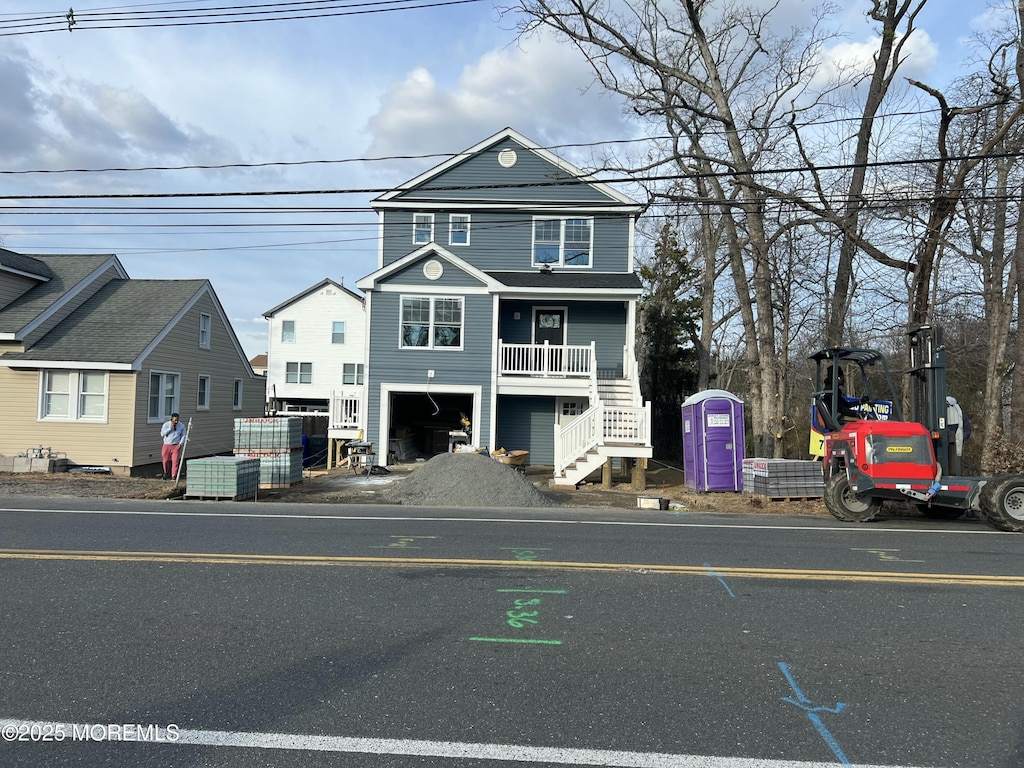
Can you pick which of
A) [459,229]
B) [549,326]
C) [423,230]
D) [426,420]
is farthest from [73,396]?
[549,326]

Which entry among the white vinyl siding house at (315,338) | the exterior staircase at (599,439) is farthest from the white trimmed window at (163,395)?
the white vinyl siding house at (315,338)

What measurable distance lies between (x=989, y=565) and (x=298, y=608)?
278 inches

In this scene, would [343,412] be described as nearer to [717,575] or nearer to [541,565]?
[541,565]

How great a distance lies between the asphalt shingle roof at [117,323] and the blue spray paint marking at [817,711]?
789 inches

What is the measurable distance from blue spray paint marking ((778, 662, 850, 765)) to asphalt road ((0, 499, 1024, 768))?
15 millimetres

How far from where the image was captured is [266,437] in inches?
611

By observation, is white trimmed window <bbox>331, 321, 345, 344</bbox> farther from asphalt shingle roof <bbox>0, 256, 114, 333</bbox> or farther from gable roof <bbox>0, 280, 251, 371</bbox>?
asphalt shingle roof <bbox>0, 256, 114, 333</bbox>

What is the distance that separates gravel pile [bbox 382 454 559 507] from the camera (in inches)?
516

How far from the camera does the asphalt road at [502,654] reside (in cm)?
348

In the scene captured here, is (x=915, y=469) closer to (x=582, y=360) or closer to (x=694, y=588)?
(x=694, y=588)

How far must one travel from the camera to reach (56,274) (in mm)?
22938

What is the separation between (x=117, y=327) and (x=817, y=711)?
2250 centimetres

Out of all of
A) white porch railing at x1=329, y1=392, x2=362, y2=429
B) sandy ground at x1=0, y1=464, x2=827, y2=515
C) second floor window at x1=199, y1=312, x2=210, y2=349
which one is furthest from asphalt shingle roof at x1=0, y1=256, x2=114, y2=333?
white porch railing at x1=329, y1=392, x2=362, y2=429

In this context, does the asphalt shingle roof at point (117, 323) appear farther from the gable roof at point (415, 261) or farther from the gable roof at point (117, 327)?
the gable roof at point (415, 261)
